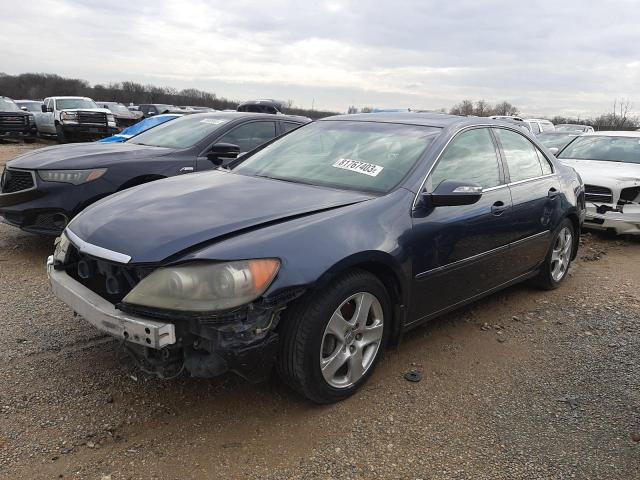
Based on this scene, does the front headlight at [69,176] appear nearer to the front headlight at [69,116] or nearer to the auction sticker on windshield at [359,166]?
the auction sticker on windshield at [359,166]

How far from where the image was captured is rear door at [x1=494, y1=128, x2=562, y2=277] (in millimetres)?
4062

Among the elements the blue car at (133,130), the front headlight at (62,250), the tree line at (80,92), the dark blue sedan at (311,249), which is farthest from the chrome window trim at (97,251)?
the tree line at (80,92)

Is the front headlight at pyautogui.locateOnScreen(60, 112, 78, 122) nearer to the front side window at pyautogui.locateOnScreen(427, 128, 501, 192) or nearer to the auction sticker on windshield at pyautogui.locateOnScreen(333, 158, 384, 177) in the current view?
the auction sticker on windshield at pyautogui.locateOnScreen(333, 158, 384, 177)

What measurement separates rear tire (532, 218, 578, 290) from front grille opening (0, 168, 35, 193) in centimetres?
480

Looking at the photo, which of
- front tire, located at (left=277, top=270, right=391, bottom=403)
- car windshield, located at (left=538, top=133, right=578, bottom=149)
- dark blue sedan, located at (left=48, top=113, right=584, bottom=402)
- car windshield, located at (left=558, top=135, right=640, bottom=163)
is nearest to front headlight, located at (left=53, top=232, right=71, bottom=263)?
dark blue sedan, located at (left=48, top=113, right=584, bottom=402)

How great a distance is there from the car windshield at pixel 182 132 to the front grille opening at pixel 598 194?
5165mm

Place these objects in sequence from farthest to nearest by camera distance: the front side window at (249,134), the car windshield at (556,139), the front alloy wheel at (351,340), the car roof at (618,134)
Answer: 1. the car windshield at (556,139)
2. the car roof at (618,134)
3. the front side window at (249,134)
4. the front alloy wheel at (351,340)

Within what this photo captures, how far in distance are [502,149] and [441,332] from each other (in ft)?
4.98

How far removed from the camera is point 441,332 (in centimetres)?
396

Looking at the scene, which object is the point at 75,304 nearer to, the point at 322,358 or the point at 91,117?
the point at 322,358

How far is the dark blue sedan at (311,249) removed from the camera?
240 cm

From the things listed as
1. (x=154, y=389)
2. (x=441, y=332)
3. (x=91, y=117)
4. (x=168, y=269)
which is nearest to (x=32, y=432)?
(x=154, y=389)

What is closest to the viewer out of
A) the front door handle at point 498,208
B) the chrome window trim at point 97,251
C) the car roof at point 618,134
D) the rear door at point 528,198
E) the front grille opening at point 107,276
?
the chrome window trim at point 97,251

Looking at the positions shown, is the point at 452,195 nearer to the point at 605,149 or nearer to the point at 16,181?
the point at 16,181
